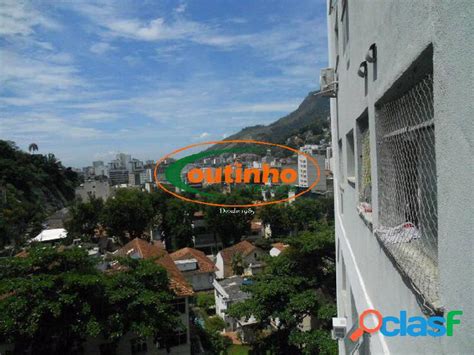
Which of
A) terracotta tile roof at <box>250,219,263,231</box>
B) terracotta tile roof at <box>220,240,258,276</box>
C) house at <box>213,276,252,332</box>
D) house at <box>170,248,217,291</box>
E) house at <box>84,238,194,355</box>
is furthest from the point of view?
terracotta tile roof at <box>250,219,263,231</box>

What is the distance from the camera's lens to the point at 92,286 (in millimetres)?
7766

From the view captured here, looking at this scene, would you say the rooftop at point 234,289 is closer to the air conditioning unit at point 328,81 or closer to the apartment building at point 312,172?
the air conditioning unit at point 328,81

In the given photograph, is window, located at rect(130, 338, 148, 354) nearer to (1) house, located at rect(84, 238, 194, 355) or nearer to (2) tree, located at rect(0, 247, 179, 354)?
(1) house, located at rect(84, 238, 194, 355)

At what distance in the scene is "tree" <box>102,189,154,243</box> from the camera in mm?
25578

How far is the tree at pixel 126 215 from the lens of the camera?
25578 mm

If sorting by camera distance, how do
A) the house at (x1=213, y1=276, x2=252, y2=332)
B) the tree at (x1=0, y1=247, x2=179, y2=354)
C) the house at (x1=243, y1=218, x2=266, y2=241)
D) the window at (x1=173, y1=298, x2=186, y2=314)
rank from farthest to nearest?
the house at (x1=243, y1=218, x2=266, y2=241) < the house at (x1=213, y1=276, x2=252, y2=332) < the window at (x1=173, y1=298, x2=186, y2=314) < the tree at (x1=0, y1=247, x2=179, y2=354)

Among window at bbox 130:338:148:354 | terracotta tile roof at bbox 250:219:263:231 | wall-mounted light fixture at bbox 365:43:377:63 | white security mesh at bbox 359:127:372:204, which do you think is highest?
wall-mounted light fixture at bbox 365:43:377:63

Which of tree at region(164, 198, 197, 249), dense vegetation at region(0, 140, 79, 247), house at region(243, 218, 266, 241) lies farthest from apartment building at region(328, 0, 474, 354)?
house at region(243, 218, 266, 241)

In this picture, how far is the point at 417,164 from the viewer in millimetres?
1571

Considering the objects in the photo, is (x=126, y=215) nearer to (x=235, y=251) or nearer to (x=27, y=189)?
(x=235, y=251)

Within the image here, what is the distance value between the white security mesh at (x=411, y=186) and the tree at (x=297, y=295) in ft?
25.8

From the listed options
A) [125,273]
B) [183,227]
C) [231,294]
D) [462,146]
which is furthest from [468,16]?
[183,227]

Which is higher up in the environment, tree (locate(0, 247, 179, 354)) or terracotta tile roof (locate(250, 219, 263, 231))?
tree (locate(0, 247, 179, 354))

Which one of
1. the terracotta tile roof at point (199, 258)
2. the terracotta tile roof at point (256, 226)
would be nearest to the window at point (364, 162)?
the terracotta tile roof at point (199, 258)
